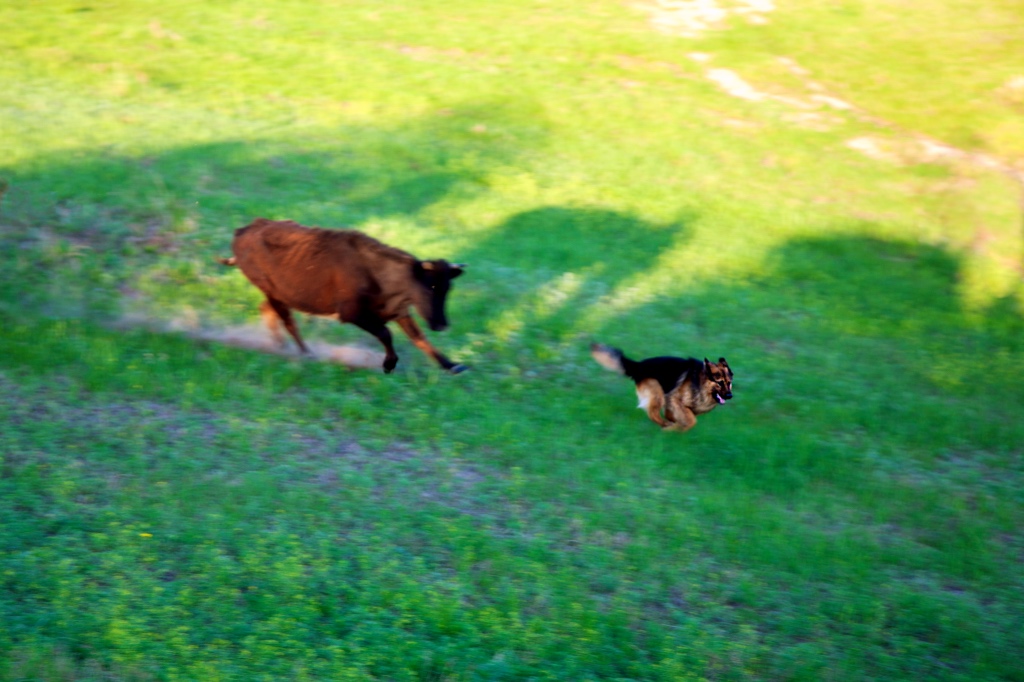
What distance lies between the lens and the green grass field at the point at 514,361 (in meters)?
6.13

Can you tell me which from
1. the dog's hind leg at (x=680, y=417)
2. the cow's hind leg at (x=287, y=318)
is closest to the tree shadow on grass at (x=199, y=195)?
the cow's hind leg at (x=287, y=318)

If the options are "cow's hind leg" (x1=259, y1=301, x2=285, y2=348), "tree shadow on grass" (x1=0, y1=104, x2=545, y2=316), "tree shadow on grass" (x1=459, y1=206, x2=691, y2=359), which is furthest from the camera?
"tree shadow on grass" (x1=459, y1=206, x2=691, y2=359)

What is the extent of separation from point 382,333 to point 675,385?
298cm

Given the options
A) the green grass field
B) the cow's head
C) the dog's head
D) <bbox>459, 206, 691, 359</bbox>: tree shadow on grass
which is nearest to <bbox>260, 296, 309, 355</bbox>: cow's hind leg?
the green grass field

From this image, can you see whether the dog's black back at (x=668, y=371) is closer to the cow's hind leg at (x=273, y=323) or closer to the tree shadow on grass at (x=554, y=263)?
the tree shadow on grass at (x=554, y=263)

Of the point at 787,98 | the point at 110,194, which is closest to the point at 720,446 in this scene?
the point at 110,194

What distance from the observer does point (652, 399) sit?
9.21m

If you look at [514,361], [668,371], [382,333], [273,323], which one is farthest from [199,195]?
[668,371]

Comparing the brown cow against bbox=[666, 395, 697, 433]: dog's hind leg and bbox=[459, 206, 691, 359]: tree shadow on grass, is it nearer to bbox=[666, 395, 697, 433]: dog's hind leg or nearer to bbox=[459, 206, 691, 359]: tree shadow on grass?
bbox=[459, 206, 691, 359]: tree shadow on grass

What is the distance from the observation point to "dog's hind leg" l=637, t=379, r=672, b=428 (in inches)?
360

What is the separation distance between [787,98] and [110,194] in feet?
46.6

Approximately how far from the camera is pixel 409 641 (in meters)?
5.80

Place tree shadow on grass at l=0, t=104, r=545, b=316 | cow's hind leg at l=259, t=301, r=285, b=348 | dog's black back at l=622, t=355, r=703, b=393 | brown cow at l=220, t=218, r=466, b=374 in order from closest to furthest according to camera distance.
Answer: dog's black back at l=622, t=355, r=703, b=393
brown cow at l=220, t=218, r=466, b=374
cow's hind leg at l=259, t=301, r=285, b=348
tree shadow on grass at l=0, t=104, r=545, b=316

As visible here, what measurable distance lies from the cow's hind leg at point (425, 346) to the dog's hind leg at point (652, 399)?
1.91 meters
